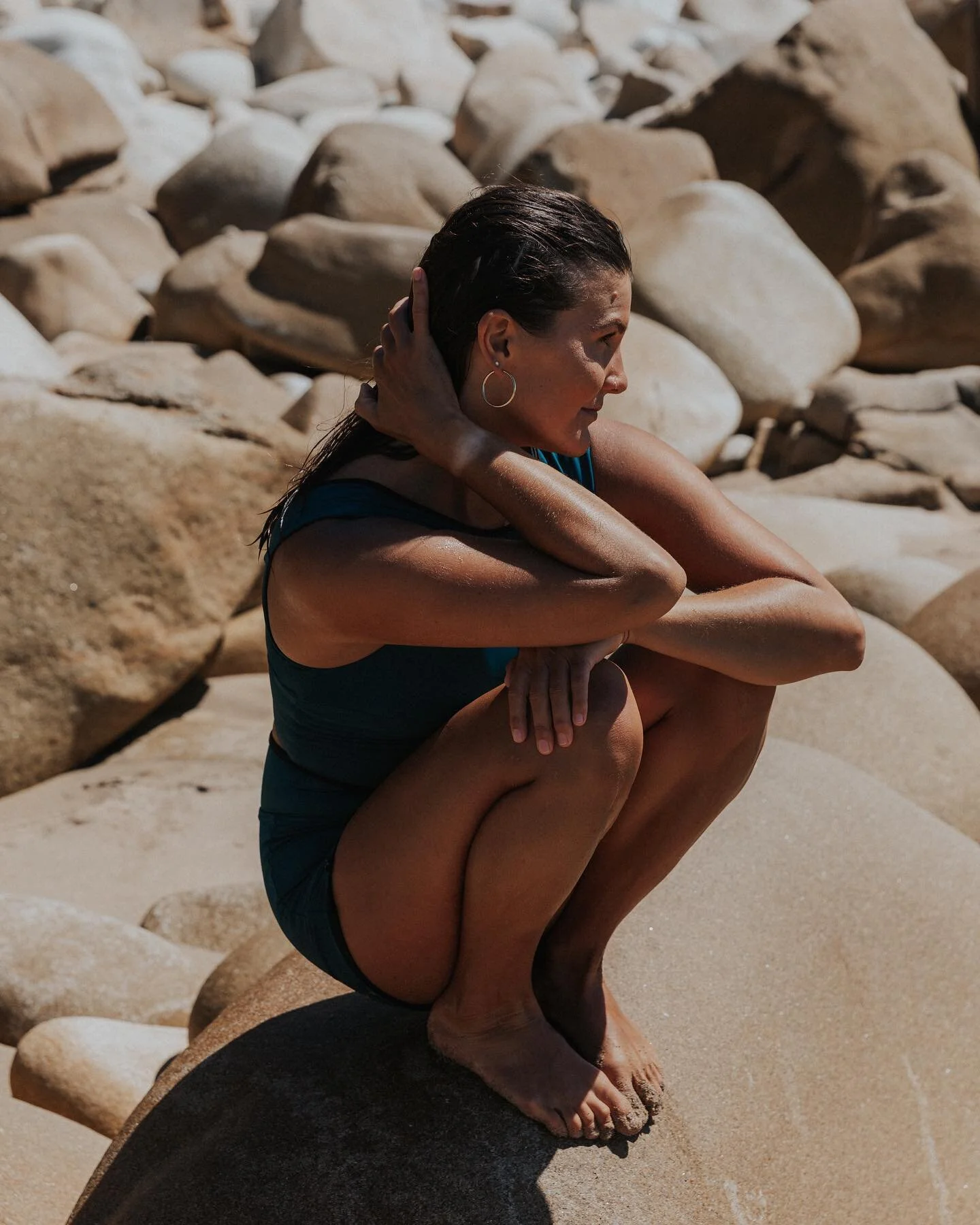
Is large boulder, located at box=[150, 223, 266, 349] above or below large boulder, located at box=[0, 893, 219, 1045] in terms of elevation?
below

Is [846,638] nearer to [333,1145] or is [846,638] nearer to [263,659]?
[333,1145]

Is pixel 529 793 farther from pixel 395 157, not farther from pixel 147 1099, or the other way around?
pixel 395 157

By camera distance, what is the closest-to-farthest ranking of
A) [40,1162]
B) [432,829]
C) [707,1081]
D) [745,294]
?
[432,829], [707,1081], [40,1162], [745,294]

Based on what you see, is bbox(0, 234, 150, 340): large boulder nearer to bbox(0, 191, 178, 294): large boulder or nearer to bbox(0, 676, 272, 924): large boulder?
bbox(0, 191, 178, 294): large boulder

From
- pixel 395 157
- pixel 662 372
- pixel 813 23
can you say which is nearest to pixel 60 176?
pixel 395 157

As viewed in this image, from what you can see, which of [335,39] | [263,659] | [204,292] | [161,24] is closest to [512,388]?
[263,659]

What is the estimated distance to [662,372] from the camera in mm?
8680

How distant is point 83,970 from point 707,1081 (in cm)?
192

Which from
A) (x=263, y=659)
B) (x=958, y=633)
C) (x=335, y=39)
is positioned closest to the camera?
(x=958, y=633)

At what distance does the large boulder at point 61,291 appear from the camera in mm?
11117

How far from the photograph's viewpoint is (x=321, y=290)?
9727 mm

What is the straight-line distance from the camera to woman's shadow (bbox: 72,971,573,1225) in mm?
2232

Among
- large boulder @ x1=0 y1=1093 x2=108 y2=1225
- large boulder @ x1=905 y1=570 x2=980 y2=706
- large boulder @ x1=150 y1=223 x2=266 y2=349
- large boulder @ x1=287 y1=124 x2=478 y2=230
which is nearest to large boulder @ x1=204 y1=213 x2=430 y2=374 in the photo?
large boulder @ x1=150 y1=223 x2=266 y2=349

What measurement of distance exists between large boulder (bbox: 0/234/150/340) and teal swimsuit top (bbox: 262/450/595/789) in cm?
926
